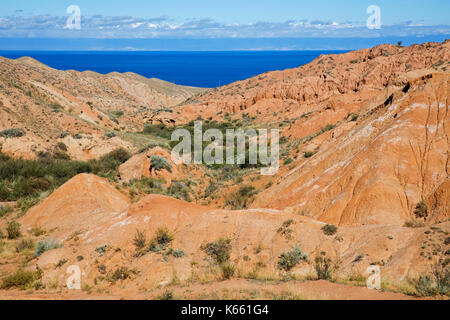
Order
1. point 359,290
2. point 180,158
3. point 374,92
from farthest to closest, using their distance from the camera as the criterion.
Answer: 1. point 374,92
2. point 180,158
3. point 359,290

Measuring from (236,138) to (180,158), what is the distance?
11545 mm

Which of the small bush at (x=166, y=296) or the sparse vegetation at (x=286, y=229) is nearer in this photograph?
the small bush at (x=166, y=296)

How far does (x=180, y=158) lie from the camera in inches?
1144

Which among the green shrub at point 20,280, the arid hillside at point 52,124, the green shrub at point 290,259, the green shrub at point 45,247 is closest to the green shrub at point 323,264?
the green shrub at point 290,259

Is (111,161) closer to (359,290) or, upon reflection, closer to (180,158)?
(180,158)

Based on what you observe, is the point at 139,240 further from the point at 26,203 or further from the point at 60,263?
the point at 26,203

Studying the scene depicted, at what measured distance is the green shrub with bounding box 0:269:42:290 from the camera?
1021 cm

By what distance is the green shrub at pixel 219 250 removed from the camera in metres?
11.0

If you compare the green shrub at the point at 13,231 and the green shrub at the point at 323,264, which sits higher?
the green shrub at the point at 323,264

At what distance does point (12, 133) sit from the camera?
29.2 m

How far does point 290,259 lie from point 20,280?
25.7 feet

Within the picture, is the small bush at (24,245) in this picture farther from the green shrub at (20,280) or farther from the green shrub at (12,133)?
the green shrub at (12,133)

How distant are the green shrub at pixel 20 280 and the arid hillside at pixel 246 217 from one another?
43 mm
